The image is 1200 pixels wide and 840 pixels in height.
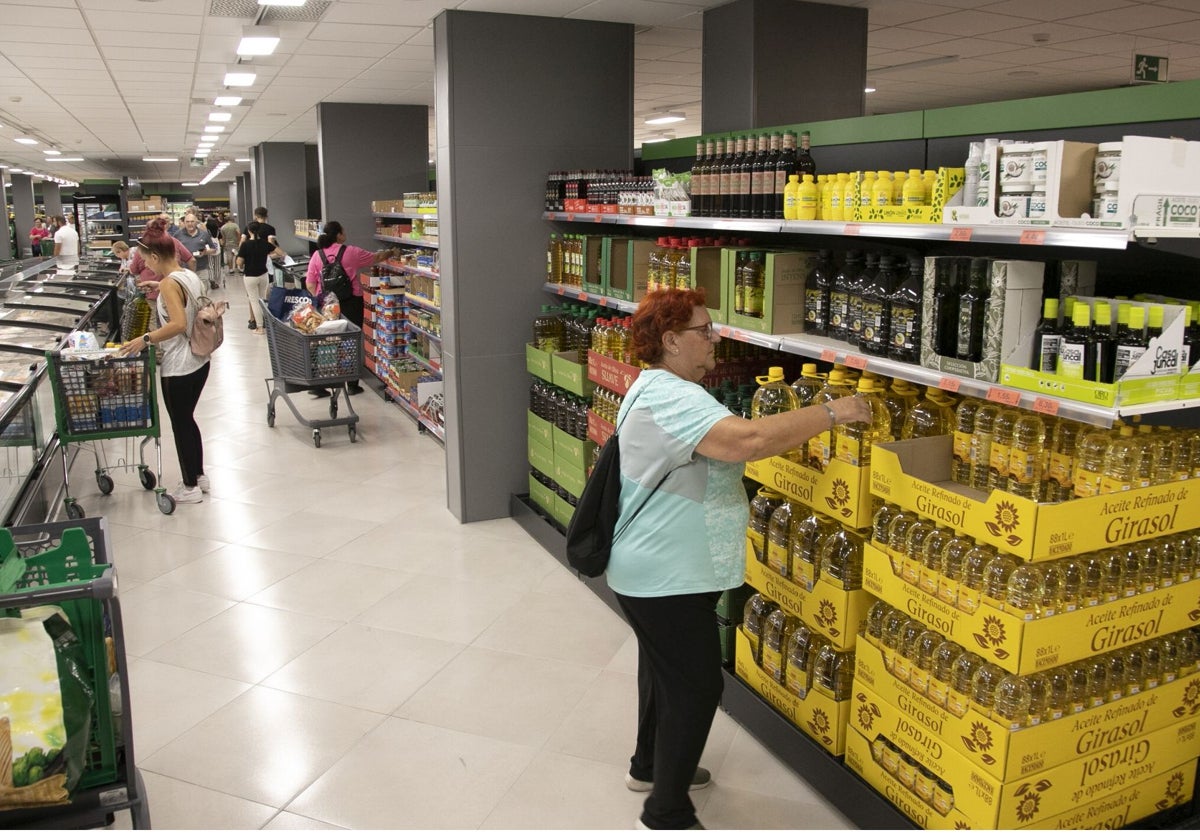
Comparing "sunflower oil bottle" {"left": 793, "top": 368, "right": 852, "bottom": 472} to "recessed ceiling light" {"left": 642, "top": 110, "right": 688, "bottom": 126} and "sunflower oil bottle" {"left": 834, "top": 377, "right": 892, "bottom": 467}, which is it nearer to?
"sunflower oil bottle" {"left": 834, "top": 377, "right": 892, "bottom": 467}

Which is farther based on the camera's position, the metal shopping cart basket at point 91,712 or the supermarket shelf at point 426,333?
the supermarket shelf at point 426,333

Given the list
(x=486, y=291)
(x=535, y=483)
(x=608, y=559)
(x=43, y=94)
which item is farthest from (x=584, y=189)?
(x=43, y=94)

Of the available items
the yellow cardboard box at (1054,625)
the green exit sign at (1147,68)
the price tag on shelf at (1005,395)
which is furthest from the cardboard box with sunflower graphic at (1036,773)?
the green exit sign at (1147,68)

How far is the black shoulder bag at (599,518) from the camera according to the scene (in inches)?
110

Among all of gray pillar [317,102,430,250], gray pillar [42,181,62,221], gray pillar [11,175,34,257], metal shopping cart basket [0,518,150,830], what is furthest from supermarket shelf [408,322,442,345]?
gray pillar [42,181,62,221]

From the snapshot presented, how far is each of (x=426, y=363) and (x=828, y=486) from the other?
6.40 metres

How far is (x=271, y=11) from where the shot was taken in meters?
5.75

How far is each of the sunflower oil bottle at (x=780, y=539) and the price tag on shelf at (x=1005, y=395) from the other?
1.07m

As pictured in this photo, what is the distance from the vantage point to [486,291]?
575cm

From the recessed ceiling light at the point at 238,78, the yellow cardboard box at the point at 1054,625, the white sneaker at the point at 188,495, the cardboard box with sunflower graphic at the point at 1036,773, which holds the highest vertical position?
the recessed ceiling light at the point at 238,78

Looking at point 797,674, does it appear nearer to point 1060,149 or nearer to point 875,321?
point 875,321

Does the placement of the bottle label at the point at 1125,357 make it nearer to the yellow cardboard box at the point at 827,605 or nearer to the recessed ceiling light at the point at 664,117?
the yellow cardboard box at the point at 827,605

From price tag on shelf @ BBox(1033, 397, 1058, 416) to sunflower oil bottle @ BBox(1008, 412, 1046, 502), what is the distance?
289mm

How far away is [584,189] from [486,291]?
898mm
